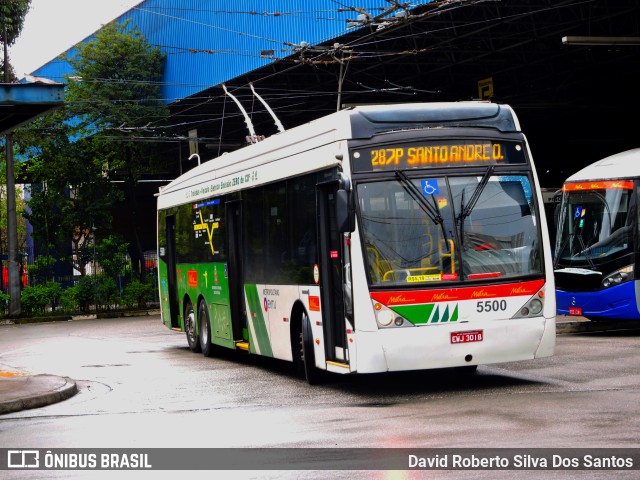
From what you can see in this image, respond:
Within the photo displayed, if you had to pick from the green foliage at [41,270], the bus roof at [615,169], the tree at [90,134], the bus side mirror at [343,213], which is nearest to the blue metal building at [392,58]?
the tree at [90,134]

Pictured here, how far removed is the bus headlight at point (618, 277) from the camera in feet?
66.7

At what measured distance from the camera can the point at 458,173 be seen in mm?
13023

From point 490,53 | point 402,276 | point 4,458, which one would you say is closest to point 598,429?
point 402,276

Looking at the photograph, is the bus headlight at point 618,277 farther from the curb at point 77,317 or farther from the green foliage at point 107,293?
the green foliage at point 107,293

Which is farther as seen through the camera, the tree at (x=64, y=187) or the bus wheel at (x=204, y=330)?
the tree at (x=64, y=187)

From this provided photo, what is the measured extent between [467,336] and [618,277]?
338 inches

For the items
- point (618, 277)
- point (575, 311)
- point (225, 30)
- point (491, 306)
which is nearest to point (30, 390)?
point (491, 306)

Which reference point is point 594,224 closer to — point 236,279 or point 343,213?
point 236,279

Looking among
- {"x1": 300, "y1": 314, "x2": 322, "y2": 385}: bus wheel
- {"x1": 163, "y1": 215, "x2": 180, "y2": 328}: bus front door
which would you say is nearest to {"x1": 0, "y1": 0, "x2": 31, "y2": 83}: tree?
{"x1": 163, "y1": 215, "x2": 180, "y2": 328}: bus front door

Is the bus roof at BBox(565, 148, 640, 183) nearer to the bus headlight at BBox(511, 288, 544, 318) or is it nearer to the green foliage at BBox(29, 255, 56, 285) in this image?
the bus headlight at BBox(511, 288, 544, 318)

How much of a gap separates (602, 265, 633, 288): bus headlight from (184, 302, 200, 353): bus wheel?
7537 mm

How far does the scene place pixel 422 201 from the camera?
42.1ft

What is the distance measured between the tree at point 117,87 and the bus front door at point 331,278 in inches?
1144

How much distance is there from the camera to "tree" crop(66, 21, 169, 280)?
42844 mm
